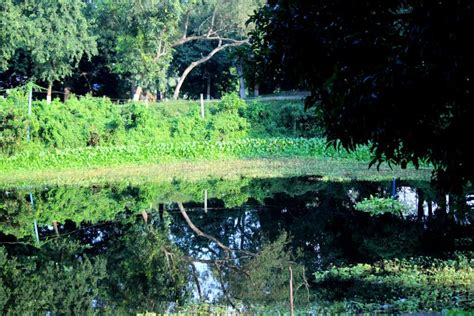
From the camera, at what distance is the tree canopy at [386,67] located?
4121 mm

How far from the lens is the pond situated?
360 inches

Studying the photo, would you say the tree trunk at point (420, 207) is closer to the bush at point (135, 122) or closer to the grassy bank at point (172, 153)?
the grassy bank at point (172, 153)

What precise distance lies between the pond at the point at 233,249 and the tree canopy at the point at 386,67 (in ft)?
3.64

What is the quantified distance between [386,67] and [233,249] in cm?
838

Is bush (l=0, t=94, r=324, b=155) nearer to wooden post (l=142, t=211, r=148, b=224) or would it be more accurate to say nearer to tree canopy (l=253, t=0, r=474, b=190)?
wooden post (l=142, t=211, r=148, b=224)

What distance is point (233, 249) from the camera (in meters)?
12.3

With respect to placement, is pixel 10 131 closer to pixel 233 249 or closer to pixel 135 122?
pixel 135 122

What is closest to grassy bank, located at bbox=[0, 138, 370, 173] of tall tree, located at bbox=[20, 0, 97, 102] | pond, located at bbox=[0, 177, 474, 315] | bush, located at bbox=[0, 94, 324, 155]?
bush, located at bbox=[0, 94, 324, 155]

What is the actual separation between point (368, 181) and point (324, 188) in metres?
1.58

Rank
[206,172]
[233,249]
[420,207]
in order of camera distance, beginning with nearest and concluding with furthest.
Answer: [233,249] < [420,207] < [206,172]

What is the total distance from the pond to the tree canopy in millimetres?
1109

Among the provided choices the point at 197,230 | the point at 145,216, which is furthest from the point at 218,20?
the point at 197,230

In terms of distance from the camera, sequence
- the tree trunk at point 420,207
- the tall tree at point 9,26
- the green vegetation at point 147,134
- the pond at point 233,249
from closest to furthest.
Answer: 1. the pond at point 233,249
2. the tree trunk at point 420,207
3. the green vegetation at point 147,134
4. the tall tree at point 9,26

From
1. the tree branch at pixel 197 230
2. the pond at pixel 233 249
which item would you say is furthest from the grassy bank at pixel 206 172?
the tree branch at pixel 197 230
